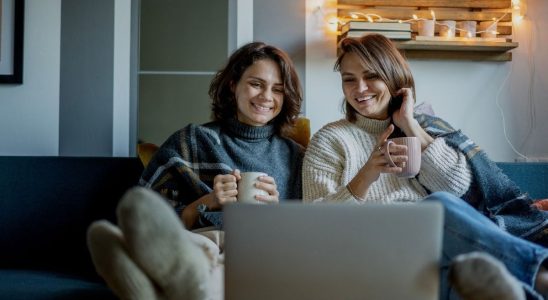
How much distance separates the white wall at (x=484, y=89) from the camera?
9.39 feet

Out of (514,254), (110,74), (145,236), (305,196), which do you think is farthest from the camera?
(110,74)

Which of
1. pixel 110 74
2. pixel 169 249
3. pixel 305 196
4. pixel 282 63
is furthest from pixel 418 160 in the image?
pixel 110 74

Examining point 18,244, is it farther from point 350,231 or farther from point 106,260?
point 350,231

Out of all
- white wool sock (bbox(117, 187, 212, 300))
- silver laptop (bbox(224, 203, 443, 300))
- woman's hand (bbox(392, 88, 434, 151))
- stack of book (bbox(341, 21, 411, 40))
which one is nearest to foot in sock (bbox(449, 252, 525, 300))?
silver laptop (bbox(224, 203, 443, 300))

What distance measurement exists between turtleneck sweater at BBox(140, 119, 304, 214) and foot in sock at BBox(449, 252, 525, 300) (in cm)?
107

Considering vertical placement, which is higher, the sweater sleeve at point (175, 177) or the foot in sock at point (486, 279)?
the sweater sleeve at point (175, 177)

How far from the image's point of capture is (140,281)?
114 centimetres

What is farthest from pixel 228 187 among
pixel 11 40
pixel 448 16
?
pixel 448 16

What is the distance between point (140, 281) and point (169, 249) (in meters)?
0.09

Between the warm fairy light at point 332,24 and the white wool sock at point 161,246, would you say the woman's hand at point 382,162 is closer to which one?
the white wool sock at point 161,246

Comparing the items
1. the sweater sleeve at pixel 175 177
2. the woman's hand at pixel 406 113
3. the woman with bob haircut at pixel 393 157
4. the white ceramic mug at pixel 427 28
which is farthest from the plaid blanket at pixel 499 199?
the white ceramic mug at pixel 427 28

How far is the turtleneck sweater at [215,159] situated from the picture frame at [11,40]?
0.98m

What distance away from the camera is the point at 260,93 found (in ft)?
6.95

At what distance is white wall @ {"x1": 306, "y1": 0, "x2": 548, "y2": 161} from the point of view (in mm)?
2863
